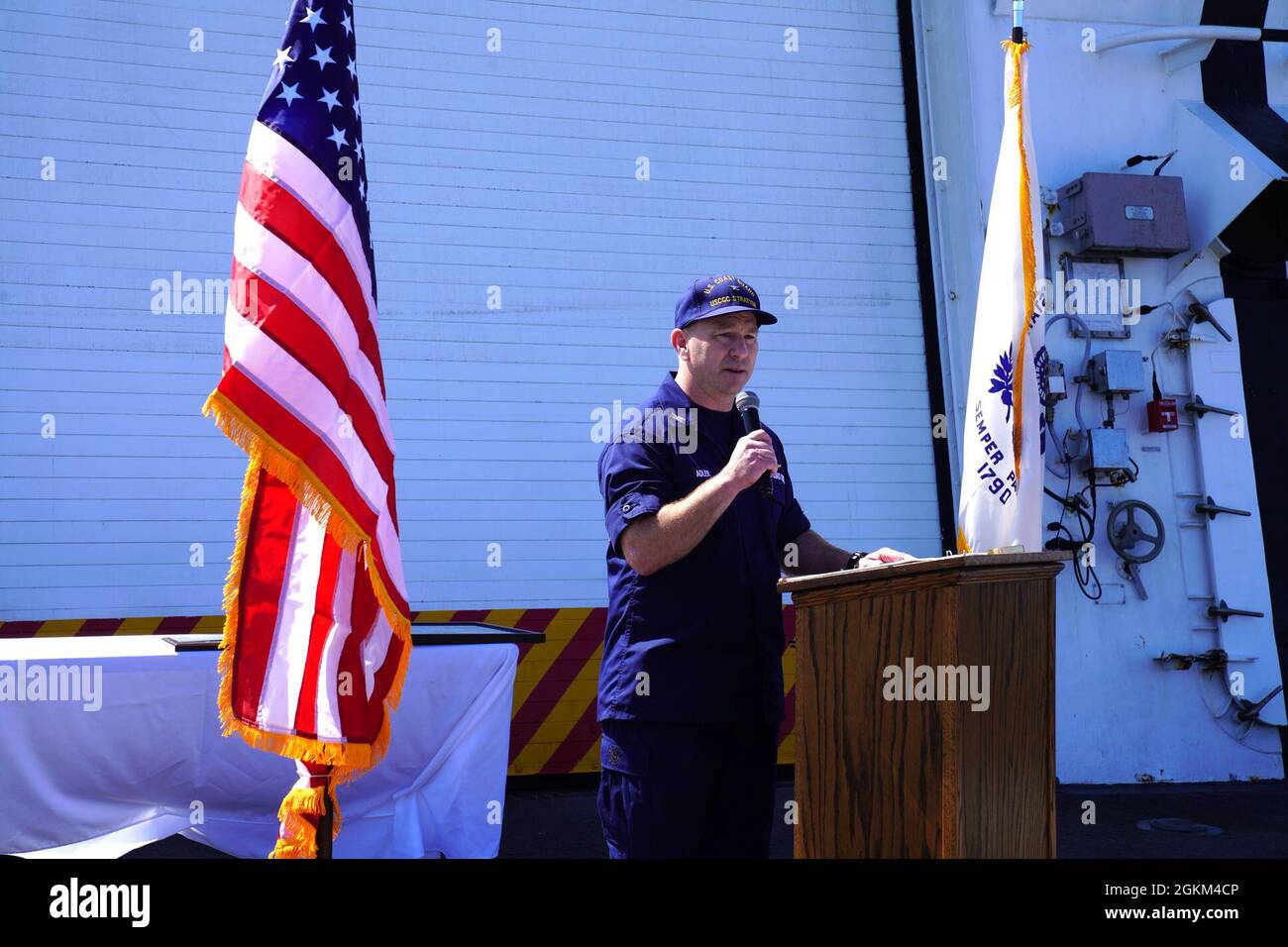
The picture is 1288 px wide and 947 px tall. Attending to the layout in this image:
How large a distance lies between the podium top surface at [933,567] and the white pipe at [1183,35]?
6649 millimetres

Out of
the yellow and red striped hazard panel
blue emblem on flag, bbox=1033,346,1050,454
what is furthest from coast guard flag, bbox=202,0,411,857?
the yellow and red striped hazard panel

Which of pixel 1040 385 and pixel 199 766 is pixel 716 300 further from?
pixel 199 766

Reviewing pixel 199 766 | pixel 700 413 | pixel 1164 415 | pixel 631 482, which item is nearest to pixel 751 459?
pixel 631 482

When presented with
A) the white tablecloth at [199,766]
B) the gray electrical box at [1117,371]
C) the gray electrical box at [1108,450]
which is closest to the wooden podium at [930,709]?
the white tablecloth at [199,766]

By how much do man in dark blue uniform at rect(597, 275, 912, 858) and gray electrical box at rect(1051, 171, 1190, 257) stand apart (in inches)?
221

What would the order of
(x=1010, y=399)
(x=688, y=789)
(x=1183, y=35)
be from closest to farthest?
(x=688, y=789) → (x=1010, y=399) → (x=1183, y=35)

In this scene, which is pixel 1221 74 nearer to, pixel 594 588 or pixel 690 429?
pixel 594 588

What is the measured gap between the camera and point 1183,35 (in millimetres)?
7910

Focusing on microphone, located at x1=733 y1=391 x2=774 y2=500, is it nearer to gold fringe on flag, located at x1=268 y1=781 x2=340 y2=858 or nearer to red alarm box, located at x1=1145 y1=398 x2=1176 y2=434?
gold fringe on flag, located at x1=268 y1=781 x2=340 y2=858

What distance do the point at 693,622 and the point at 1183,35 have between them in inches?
283

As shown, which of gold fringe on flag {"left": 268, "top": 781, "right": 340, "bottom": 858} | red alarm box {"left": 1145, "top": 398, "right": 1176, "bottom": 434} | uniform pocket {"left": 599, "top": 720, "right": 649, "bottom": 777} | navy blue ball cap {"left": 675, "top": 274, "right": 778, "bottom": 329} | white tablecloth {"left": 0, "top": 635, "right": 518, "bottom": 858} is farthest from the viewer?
red alarm box {"left": 1145, "top": 398, "right": 1176, "bottom": 434}

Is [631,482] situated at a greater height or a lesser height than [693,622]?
greater

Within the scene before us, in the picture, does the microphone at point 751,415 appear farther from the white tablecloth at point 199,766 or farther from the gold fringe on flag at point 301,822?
the white tablecloth at point 199,766

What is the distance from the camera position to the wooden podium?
2.36m
